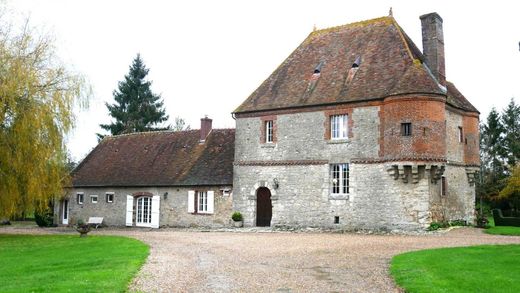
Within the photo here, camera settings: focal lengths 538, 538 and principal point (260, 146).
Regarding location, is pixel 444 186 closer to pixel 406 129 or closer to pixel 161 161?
pixel 406 129

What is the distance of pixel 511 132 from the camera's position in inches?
1911

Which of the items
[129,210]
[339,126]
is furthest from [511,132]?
[129,210]

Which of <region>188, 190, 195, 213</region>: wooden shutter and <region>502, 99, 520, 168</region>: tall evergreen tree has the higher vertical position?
<region>502, 99, 520, 168</region>: tall evergreen tree

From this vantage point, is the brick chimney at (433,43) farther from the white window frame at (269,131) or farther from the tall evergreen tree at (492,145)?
the tall evergreen tree at (492,145)

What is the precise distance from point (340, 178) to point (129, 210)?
41.9ft

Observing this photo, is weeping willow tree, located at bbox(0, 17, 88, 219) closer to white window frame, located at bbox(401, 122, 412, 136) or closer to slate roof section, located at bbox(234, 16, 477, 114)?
slate roof section, located at bbox(234, 16, 477, 114)

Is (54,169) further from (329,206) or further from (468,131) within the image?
(468,131)

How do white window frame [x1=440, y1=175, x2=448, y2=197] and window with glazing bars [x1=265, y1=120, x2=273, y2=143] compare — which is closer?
white window frame [x1=440, y1=175, x2=448, y2=197]

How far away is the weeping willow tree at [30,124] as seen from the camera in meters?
19.9

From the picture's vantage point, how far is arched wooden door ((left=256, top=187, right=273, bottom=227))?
26234 mm

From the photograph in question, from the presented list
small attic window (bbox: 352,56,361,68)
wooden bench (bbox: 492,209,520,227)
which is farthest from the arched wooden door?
wooden bench (bbox: 492,209,520,227)

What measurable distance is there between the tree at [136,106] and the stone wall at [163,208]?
63.3 feet

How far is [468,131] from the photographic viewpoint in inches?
1028

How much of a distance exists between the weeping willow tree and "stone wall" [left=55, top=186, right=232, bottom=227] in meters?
7.92
